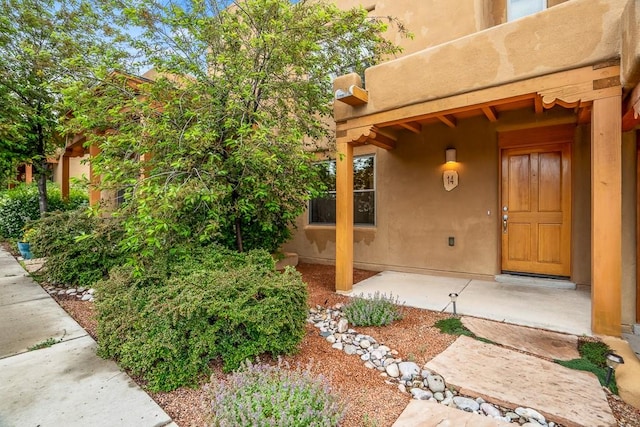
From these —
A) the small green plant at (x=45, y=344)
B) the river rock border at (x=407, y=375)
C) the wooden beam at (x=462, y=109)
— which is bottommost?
the river rock border at (x=407, y=375)

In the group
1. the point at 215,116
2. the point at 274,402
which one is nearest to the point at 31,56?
the point at 215,116

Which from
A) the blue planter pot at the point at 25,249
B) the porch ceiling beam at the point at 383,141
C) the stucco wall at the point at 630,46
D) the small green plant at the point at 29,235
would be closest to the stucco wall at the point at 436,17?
the porch ceiling beam at the point at 383,141

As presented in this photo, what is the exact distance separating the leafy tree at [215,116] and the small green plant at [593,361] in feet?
10.4

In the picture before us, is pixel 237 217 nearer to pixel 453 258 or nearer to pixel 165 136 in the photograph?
pixel 165 136

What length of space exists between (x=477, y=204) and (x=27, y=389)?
6.27m

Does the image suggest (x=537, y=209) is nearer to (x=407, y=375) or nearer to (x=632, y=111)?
(x=632, y=111)

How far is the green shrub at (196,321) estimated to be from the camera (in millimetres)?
2468

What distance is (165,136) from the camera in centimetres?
374

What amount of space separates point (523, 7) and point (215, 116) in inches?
217

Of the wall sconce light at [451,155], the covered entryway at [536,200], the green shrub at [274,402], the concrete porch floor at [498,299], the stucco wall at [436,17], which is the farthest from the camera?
the wall sconce light at [451,155]

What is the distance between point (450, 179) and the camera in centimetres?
580

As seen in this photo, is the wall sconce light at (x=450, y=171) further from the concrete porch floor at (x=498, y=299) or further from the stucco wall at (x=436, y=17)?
the stucco wall at (x=436, y=17)

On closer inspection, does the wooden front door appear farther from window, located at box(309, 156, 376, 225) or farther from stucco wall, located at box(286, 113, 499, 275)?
window, located at box(309, 156, 376, 225)

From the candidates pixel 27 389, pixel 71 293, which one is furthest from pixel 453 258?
pixel 71 293
